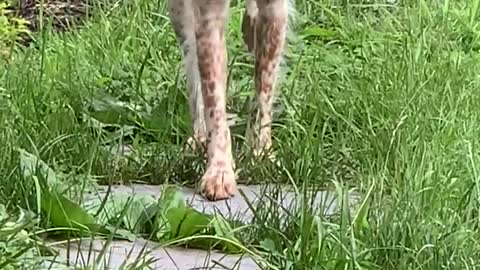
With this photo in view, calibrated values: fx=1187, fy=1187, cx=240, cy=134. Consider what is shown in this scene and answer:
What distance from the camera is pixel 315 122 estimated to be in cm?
413

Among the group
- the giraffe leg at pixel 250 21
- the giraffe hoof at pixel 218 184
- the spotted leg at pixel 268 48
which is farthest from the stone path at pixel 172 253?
the giraffe leg at pixel 250 21

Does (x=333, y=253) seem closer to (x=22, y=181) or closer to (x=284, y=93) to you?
(x=22, y=181)

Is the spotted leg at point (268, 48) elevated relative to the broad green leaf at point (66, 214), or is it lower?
elevated

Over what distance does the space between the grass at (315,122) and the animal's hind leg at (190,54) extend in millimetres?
66

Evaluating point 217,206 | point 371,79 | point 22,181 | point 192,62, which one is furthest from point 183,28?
point 22,181

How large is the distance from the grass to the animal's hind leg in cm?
7

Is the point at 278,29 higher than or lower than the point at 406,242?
higher

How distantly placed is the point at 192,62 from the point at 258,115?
0.42m

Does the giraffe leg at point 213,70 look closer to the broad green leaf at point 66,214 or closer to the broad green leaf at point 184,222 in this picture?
the broad green leaf at point 184,222

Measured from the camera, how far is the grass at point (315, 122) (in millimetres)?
2914

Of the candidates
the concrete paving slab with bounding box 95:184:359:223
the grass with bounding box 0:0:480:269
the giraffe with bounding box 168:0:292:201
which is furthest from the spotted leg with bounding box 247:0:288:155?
the concrete paving slab with bounding box 95:184:359:223

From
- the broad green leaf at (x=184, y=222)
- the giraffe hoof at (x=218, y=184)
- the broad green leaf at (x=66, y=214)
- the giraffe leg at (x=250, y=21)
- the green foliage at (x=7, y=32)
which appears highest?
the giraffe leg at (x=250, y=21)

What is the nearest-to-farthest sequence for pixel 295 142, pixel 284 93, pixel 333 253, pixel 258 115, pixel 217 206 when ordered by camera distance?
1. pixel 333 253
2. pixel 217 206
3. pixel 295 142
4. pixel 258 115
5. pixel 284 93

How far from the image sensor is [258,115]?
4.36 m
